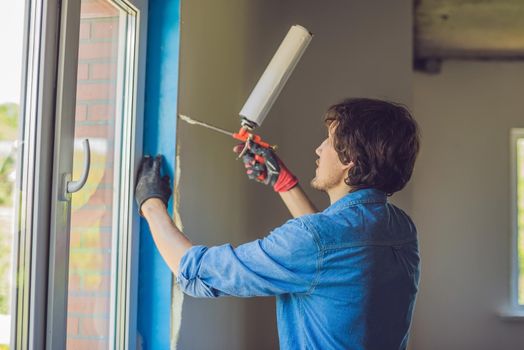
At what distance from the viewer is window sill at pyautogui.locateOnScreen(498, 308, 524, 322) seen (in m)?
4.48

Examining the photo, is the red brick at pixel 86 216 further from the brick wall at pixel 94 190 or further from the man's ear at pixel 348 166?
the man's ear at pixel 348 166

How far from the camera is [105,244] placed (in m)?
1.41

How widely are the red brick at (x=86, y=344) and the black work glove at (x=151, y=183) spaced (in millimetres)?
337

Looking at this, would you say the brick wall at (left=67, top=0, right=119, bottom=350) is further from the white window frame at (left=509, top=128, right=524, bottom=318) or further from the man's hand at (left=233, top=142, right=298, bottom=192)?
the white window frame at (left=509, top=128, right=524, bottom=318)

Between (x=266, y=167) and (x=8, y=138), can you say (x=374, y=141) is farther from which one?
(x=8, y=138)

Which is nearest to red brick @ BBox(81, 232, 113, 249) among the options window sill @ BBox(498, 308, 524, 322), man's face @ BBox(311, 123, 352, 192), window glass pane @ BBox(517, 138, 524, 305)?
man's face @ BBox(311, 123, 352, 192)

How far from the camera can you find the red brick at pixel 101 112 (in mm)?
1337

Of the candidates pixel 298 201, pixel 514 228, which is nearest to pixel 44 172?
pixel 298 201

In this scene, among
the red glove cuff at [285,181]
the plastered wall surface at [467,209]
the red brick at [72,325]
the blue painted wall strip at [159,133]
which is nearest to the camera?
the red brick at [72,325]

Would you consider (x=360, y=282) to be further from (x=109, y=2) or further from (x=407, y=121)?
(x=109, y=2)

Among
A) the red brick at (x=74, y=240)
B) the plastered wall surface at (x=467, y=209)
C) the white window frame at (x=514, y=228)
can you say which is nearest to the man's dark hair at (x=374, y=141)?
the red brick at (x=74, y=240)

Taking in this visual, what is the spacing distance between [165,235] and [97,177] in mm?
238

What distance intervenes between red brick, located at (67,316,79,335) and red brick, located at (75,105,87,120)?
0.46m

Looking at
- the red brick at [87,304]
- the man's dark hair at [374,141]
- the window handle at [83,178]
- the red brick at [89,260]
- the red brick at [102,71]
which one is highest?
the red brick at [102,71]
